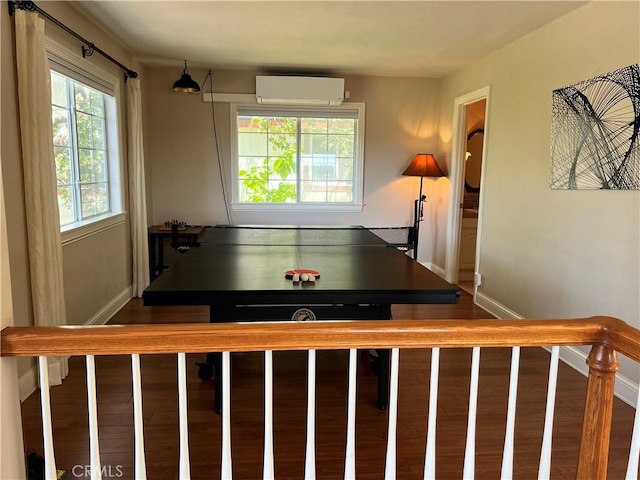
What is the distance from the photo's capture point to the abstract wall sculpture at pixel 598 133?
2.59 metres

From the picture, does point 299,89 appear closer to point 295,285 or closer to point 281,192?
point 281,192

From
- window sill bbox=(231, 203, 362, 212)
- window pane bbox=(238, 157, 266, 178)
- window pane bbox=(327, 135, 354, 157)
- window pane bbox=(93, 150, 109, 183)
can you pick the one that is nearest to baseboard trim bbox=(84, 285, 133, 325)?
window pane bbox=(93, 150, 109, 183)

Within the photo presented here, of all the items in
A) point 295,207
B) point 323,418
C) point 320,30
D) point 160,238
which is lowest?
point 323,418

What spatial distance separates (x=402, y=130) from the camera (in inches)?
221

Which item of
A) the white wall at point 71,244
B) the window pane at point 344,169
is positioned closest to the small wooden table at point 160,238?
the white wall at point 71,244

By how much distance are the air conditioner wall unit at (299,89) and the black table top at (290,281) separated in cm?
226

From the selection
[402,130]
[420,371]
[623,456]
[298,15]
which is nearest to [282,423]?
[420,371]

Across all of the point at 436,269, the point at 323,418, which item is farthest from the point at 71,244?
the point at 436,269

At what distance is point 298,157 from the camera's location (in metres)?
5.52

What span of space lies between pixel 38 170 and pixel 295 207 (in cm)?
325

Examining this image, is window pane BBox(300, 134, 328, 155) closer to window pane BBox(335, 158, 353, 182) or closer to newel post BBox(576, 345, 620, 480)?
window pane BBox(335, 158, 353, 182)

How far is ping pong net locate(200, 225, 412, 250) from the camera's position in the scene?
3.44m

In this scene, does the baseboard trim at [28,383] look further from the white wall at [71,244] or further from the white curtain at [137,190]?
the white curtain at [137,190]

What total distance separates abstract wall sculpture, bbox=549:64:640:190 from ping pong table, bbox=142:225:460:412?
1.28 metres
